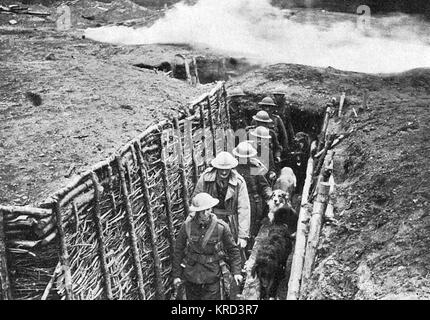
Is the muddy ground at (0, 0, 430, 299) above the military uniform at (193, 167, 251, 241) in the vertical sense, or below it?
above

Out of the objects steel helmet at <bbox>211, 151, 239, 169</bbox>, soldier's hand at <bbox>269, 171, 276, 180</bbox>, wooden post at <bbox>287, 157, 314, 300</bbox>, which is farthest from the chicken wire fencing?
wooden post at <bbox>287, 157, 314, 300</bbox>

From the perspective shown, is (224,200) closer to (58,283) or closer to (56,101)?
(58,283)

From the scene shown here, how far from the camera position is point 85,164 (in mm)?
5242

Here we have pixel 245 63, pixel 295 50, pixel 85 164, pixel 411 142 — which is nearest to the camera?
pixel 85 164

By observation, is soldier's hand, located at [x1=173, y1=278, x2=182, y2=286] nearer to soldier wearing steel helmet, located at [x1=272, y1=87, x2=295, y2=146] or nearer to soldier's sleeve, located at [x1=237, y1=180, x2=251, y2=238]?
soldier's sleeve, located at [x1=237, y1=180, x2=251, y2=238]

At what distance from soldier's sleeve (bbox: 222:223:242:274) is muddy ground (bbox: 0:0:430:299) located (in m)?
1.00

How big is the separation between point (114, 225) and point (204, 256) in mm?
1092

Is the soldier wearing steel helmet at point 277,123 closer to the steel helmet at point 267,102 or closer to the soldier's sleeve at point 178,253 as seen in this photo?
the steel helmet at point 267,102

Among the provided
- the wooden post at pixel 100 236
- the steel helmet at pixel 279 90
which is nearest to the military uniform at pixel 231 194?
the wooden post at pixel 100 236

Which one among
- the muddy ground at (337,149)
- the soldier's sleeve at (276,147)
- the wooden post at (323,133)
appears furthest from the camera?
the soldier's sleeve at (276,147)

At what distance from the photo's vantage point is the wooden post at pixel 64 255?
13.5 feet

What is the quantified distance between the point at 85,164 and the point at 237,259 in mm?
2081

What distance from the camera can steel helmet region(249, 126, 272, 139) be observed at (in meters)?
7.89
